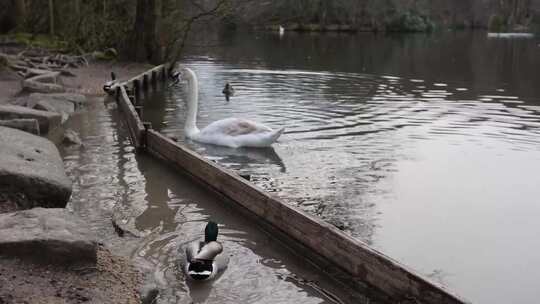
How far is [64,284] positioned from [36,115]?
21.3 feet

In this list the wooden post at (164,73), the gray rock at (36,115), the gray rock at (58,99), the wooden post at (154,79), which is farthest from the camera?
the wooden post at (164,73)

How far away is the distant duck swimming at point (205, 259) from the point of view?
194 inches

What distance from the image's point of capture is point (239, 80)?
2042cm

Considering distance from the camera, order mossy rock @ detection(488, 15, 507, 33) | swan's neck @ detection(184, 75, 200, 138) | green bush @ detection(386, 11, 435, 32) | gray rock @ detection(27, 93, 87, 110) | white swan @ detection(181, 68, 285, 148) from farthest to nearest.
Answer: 1. mossy rock @ detection(488, 15, 507, 33)
2. green bush @ detection(386, 11, 435, 32)
3. gray rock @ detection(27, 93, 87, 110)
4. swan's neck @ detection(184, 75, 200, 138)
5. white swan @ detection(181, 68, 285, 148)

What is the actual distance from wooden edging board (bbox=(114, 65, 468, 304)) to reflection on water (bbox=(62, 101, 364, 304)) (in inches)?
6.4

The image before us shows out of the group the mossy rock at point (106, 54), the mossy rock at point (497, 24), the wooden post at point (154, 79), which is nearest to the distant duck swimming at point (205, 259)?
the wooden post at point (154, 79)

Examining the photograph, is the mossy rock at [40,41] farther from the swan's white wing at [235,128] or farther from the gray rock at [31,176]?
the gray rock at [31,176]

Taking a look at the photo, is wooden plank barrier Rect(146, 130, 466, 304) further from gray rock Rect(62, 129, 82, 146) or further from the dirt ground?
the dirt ground

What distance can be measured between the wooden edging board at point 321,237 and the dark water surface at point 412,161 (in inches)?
37.1

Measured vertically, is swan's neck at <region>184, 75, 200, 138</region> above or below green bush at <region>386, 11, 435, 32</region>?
below

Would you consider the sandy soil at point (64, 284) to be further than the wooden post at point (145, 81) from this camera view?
No

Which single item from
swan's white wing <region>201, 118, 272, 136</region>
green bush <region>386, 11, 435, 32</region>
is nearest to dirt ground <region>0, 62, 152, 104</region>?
swan's white wing <region>201, 118, 272, 136</region>

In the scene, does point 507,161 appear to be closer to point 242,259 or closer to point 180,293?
point 242,259

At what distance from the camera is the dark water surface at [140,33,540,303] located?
6348 mm
